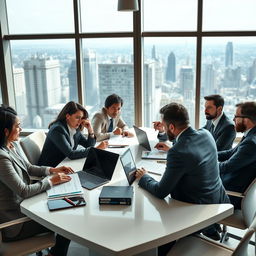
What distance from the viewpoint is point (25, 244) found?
2.07 meters

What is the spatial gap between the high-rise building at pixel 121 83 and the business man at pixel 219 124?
140cm

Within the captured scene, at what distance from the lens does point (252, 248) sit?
2.77m

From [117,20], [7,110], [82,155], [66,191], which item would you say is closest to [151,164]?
[82,155]

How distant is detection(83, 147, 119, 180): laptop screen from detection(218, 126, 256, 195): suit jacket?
87 centimetres

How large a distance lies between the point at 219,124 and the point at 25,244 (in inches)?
78.0

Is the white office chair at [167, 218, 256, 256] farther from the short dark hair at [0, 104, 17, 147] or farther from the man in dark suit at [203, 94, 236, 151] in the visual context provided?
the short dark hair at [0, 104, 17, 147]

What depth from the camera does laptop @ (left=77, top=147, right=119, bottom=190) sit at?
7.75 ft

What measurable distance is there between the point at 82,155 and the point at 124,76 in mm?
1790

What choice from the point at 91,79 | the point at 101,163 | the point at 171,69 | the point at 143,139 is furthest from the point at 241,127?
the point at 91,79

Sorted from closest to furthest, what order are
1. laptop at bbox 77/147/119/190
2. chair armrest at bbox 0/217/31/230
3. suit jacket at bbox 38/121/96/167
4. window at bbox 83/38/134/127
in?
chair armrest at bbox 0/217/31/230 → laptop at bbox 77/147/119/190 → suit jacket at bbox 38/121/96/167 → window at bbox 83/38/134/127

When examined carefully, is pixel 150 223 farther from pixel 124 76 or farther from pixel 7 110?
pixel 124 76

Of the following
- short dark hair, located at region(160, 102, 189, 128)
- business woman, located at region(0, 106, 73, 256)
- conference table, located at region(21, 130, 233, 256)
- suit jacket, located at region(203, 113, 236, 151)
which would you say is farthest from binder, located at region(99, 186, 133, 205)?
suit jacket, located at region(203, 113, 236, 151)

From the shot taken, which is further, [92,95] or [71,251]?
[92,95]

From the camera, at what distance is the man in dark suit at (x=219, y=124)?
301cm
